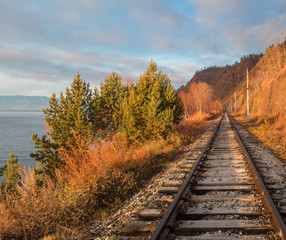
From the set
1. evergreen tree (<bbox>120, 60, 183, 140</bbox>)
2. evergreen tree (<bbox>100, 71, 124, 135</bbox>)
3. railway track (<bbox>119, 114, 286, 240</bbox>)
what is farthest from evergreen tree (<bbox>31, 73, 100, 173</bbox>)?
railway track (<bbox>119, 114, 286, 240</bbox>)

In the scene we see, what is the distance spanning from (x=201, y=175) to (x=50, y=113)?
18520 millimetres

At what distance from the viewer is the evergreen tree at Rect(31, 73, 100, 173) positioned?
20422 mm

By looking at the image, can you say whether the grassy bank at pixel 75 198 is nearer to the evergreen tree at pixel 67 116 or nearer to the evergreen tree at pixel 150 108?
the evergreen tree at pixel 150 108

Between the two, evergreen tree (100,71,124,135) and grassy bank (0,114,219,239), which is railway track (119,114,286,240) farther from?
evergreen tree (100,71,124,135)

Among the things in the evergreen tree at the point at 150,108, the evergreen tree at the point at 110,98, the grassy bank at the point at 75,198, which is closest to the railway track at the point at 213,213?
the grassy bank at the point at 75,198

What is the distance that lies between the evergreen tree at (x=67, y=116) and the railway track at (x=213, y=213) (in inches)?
607

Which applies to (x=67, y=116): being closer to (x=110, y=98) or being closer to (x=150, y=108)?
(x=110, y=98)

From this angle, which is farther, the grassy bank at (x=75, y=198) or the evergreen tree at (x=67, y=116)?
the evergreen tree at (x=67, y=116)

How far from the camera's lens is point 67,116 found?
67.6ft

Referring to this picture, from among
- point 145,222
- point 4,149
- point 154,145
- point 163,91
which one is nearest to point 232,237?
point 145,222

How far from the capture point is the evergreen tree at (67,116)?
67.0 feet

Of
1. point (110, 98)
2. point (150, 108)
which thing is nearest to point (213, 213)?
point (150, 108)

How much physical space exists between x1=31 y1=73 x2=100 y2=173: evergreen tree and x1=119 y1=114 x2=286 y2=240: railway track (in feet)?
50.6

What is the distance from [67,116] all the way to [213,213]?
1865 centimetres
